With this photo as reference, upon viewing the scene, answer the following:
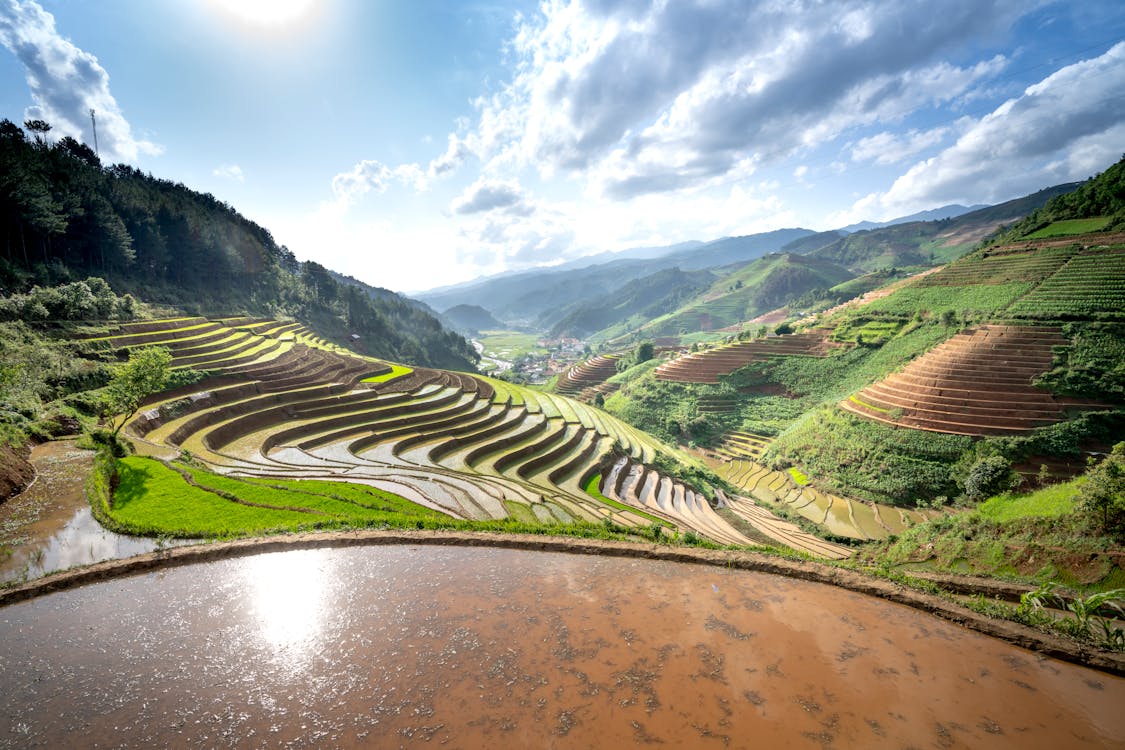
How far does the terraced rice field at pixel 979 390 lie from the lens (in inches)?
979

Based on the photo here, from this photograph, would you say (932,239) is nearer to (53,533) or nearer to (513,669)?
(513,669)

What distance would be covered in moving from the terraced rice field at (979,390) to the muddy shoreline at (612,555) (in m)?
24.2

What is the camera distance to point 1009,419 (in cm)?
2470

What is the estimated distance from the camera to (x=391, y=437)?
79.9 feet

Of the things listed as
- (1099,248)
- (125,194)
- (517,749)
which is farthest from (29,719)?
(1099,248)

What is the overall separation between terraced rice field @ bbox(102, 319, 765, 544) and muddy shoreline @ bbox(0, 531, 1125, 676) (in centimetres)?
407

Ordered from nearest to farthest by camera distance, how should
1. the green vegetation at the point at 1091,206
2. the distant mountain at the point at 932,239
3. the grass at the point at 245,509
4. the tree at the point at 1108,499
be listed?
1. the tree at the point at 1108,499
2. the grass at the point at 245,509
3. the green vegetation at the point at 1091,206
4. the distant mountain at the point at 932,239

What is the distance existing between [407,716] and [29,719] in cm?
536

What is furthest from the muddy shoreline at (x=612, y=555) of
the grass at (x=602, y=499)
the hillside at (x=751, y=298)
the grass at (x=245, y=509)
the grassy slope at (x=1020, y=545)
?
the hillside at (x=751, y=298)

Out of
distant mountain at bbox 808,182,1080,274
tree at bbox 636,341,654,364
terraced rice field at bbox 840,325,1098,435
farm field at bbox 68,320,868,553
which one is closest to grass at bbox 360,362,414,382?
farm field at bbox 68,320,868,553

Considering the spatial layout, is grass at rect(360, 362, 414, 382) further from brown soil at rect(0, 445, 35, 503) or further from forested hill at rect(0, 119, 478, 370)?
forested hill at rect(0, 119, 478, 370)

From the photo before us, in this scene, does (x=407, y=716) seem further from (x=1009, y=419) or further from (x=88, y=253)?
(x=88, y=253)

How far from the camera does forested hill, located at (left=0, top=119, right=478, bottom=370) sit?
1115 inches

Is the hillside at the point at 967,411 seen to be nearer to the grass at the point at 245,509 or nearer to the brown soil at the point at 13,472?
the grass at the point at 245,509
